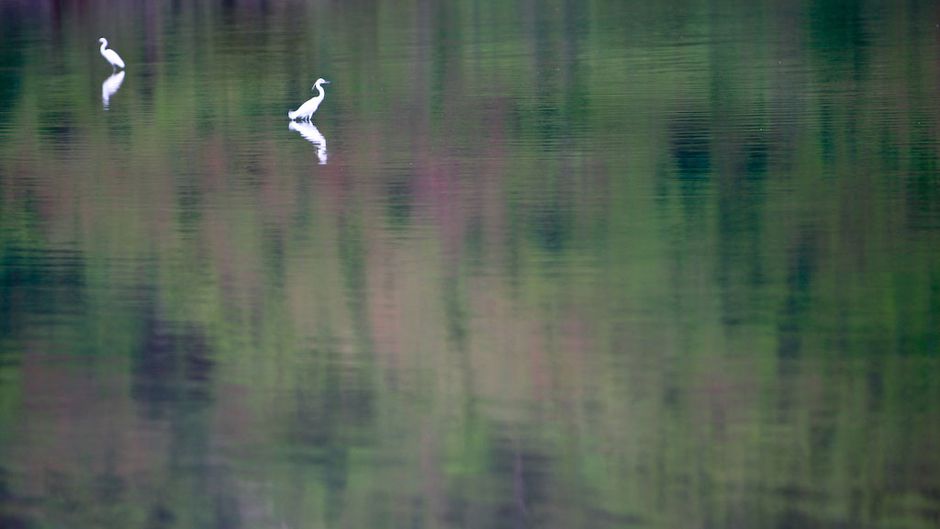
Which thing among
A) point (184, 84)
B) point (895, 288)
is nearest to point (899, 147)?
point (895, 288)

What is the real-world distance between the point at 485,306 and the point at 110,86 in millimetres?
4760

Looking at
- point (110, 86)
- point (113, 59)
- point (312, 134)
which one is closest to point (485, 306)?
point (312, 134)

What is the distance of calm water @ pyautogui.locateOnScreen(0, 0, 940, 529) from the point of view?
285 cm

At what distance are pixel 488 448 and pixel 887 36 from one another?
228 inches

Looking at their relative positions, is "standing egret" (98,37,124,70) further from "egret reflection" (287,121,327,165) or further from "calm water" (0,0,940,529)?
"egret reflection" (287,121,327,165)

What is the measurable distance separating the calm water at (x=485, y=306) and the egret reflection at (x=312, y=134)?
0.03 metres

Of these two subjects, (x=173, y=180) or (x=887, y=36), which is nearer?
(x=173, y=180)

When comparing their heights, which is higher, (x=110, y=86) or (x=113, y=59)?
(x=113, y=59)

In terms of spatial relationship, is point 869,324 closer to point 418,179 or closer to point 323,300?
point 323,300

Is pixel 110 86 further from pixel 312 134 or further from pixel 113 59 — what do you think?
pixel 312 134

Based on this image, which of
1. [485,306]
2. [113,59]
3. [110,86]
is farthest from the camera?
[113,59]

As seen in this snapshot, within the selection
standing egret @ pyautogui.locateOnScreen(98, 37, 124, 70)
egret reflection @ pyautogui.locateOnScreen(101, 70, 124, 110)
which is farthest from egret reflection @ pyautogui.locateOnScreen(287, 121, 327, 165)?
standing egret @ pyautogui.locateOnScreen(98, 37, 124, 70)

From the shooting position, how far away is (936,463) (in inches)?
108

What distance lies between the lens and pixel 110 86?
778cm
